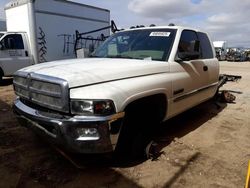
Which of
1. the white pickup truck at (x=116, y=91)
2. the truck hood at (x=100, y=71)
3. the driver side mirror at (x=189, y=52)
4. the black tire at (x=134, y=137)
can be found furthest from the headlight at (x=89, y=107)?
the driver side mirror at (x=189, y=52)

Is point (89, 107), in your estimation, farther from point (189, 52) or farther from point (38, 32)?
point (38, 32)

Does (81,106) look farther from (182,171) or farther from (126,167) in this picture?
(182,171)

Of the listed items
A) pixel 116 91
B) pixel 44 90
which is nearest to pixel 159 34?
pixel 116 91

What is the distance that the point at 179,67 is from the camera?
14.7 feet

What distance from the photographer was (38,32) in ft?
37.0

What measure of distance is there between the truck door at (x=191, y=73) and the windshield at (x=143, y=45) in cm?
22

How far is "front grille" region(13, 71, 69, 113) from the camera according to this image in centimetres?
307

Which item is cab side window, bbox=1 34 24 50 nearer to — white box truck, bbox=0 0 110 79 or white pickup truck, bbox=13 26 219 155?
white box truck, bbox=0 0 110 79

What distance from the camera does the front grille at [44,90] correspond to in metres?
3.07

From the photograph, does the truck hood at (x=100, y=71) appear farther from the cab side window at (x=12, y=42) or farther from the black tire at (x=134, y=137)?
the cab side window at (x=12, y=42)

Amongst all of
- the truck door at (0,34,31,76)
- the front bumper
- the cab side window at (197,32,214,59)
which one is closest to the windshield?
the cab side window at (197,32,214,59)

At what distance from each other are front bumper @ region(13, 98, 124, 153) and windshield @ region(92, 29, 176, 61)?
5.07 feet

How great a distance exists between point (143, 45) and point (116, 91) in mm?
1635

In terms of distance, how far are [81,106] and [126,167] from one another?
1161 millimetres
